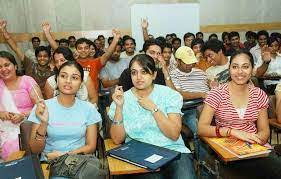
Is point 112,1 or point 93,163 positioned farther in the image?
point 112,1

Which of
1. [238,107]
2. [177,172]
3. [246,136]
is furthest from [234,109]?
[177,172]

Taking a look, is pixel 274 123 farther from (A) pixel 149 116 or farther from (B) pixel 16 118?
(B) pixel 16 118

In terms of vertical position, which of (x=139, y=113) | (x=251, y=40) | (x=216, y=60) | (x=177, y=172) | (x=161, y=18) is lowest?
(x=177, y=172)

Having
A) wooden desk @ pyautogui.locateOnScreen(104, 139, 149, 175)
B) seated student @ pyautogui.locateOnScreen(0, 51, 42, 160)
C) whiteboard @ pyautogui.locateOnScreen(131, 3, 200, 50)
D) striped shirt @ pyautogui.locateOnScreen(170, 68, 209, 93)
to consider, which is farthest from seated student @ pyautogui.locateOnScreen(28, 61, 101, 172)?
whiteboard @ pyautogui.locateOnScreen(131, 3, 200, 50)

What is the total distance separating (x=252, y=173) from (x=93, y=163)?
43.6 inches

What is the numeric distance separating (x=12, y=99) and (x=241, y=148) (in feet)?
7.03

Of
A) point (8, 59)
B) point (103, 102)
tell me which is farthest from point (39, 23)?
point (8, 59)

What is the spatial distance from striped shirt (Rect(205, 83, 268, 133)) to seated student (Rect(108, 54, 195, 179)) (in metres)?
0.32

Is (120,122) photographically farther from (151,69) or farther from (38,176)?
(38,176)

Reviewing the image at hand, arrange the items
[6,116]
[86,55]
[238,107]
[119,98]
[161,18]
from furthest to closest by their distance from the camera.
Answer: [161,18]
[86,55]
[6,116]
[238,107]
[119,98]

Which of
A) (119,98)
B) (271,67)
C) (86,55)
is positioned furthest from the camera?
(271,67)

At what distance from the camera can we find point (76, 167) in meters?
2.07

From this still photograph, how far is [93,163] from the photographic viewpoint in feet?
7.09

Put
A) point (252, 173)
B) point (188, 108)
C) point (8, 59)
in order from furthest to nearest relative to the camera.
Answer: point (188, 108)
point (8, 59)
point (252, 173)
